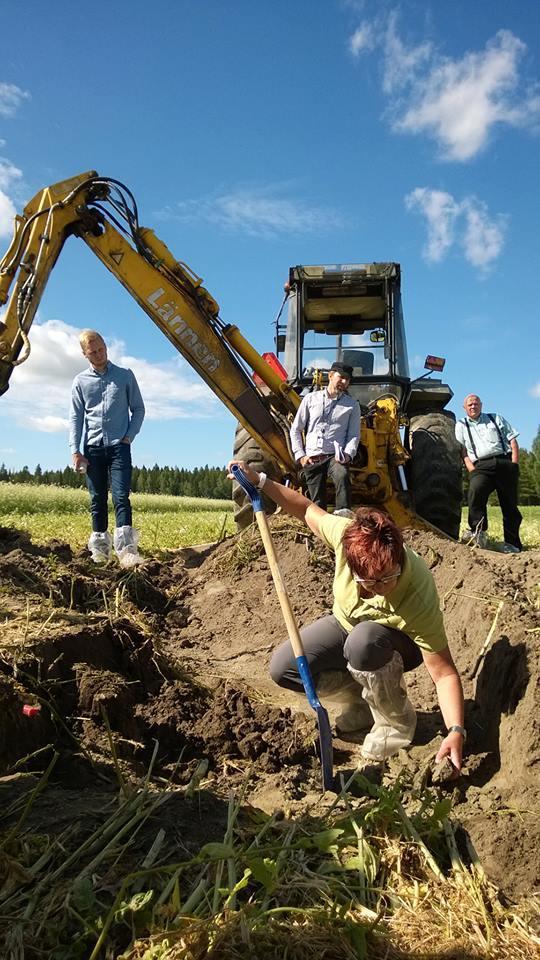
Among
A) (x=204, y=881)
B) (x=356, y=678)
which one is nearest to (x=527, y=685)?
(x=356, y=678)

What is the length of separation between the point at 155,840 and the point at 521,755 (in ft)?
4.87

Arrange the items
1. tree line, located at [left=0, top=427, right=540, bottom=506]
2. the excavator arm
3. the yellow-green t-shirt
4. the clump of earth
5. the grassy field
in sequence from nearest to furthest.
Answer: the clump of earth, the yellow-green t-shirt, the excavator arm, the grassy field, tree line, located at [left=0, top=427, right=540, bottom=506]

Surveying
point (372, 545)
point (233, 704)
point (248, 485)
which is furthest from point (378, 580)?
point (233, 704)

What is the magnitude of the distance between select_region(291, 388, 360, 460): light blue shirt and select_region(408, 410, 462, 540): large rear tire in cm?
127

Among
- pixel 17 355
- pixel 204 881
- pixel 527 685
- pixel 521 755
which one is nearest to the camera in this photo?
pixel 204 881

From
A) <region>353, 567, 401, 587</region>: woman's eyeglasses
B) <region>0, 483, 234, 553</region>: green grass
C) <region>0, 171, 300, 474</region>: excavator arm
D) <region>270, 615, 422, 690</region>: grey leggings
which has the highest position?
<region>0, 171, 300, 474</region>: excavator arm

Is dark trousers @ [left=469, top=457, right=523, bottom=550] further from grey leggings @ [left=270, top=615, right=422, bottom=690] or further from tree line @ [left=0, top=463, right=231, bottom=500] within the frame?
tree line @ [left=0, top=463, right=231, bottom=500]

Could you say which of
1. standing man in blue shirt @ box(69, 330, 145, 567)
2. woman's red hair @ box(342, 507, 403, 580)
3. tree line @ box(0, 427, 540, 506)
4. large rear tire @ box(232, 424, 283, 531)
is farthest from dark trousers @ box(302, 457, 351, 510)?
tree line @ box(0, 427, 540, 506)

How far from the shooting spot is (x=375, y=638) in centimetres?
317

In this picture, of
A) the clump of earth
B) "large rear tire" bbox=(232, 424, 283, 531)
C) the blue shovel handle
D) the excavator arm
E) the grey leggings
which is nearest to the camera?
the clump of earth

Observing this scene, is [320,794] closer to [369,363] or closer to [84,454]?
[84,454]

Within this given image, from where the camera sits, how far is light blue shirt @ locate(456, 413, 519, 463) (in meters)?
7.82

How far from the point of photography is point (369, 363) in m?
7.98

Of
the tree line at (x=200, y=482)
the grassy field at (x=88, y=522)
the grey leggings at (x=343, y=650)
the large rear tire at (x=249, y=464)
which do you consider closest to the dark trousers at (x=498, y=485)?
the grassy field at (x=88, y=522)
